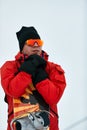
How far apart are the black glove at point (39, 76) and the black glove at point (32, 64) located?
23 millimetres

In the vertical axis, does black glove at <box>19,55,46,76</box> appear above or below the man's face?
below

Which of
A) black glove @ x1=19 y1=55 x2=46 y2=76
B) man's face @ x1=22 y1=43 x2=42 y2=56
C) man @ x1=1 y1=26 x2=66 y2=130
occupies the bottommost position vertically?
man @ x1=1 y1=26 x2=66 y2=130

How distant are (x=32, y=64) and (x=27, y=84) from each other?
78 millimetres

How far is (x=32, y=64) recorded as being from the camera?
1.06 m

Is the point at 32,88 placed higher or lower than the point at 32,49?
lower

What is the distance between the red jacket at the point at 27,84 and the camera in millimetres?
1028

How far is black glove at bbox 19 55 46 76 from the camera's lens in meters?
1.05

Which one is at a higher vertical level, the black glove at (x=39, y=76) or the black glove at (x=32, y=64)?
the black glove at (x=32, y=64)

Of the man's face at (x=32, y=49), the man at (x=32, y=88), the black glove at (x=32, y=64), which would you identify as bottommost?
the man at (x=32, y=88)

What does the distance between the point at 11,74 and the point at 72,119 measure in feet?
3.25

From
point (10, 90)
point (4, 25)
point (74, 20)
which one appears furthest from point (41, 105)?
point (74, 20)

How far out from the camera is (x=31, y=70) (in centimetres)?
105

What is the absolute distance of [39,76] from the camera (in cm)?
107

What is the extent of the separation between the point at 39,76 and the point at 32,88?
0.19 feet
